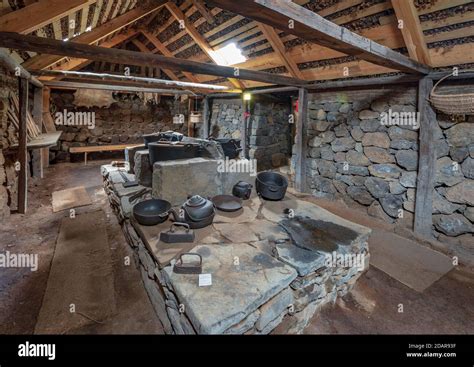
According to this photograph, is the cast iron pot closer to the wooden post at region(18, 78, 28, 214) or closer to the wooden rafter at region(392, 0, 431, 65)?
the wooden rafter at region(392, 0, 431, 65)

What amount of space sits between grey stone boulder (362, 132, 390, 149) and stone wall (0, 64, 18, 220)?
5571 mm

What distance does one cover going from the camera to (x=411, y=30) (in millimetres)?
2859

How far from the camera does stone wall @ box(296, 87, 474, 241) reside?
3.33 metres

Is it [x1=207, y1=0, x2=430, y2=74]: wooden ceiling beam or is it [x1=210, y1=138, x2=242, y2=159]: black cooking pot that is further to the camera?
[x1=210, y1=138, x2=242, y2=159]: black cooking pot

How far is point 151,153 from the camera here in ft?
11.6

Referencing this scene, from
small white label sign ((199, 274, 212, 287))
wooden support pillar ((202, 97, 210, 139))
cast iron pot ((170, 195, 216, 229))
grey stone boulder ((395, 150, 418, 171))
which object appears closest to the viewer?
small white label sign ((199, 274, 212, 287))

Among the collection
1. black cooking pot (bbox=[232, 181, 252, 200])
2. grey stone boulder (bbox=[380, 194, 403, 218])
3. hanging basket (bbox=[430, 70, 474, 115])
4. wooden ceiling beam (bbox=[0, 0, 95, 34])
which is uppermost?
wooden ceiling beam (bbox=[0, 0, 95, 34])

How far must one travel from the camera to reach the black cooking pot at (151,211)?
2656mm

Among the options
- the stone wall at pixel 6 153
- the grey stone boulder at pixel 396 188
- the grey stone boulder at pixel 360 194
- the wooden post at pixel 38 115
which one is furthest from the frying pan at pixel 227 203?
the wooden post at pixel 38 115

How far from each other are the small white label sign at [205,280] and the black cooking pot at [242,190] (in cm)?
174

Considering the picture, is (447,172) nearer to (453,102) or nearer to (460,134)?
(460,134)

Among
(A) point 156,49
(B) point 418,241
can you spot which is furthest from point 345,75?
(A) point 156,49

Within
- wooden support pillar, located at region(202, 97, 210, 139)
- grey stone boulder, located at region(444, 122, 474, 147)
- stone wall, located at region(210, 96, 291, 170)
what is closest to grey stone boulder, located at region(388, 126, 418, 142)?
grey stone boulder, located at region(444, 122, 474, 147)

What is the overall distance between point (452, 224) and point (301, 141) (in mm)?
2879
